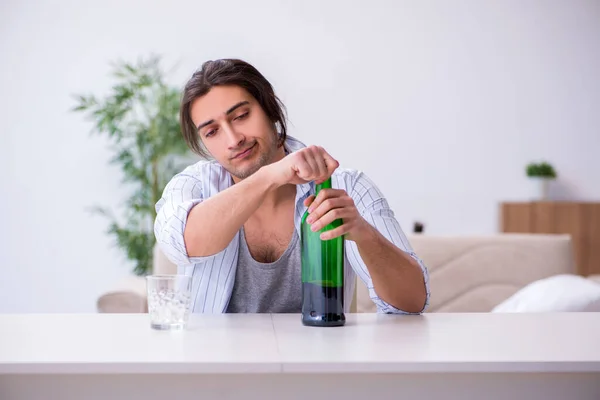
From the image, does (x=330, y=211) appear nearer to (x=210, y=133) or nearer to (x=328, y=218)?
(x=328, y=218)

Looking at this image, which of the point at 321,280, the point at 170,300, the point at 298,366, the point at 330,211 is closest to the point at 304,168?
the point at 330,211

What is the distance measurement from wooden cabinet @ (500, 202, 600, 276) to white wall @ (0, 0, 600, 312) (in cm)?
28

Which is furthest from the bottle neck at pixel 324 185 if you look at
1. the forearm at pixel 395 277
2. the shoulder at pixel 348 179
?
the shoulder at pixel 348 179

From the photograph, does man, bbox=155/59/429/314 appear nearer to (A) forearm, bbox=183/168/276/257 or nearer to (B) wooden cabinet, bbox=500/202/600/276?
(A) forearm, bbox=183/168/276/257

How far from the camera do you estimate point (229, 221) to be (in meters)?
1.67

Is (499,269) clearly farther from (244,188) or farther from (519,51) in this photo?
(519,51)

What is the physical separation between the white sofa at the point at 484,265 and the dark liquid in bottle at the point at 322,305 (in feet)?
5.27

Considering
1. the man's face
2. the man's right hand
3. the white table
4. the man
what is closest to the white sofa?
the man

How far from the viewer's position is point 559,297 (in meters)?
2.14

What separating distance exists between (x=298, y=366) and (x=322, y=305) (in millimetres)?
364

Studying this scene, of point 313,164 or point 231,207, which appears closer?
point 313,164

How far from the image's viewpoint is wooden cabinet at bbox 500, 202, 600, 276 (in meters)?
5.12

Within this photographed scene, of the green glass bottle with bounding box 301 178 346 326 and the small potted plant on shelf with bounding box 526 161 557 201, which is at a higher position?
the small potted plant on shelf with bounding box 526 161 557 201

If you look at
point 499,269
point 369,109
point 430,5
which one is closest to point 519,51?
point 430,5
